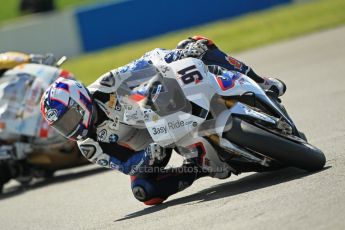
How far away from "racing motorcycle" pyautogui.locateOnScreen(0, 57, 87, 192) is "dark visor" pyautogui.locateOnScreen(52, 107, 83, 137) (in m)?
3.58

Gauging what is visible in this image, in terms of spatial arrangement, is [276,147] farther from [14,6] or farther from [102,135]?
[14,6]

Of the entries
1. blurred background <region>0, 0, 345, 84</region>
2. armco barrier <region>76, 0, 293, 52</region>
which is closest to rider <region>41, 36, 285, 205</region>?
blurred background <region>0, 0, 345, 84</region>

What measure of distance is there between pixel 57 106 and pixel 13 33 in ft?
58.5

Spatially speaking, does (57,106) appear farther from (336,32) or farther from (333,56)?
(336,32)

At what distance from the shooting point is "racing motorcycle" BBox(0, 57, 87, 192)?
11.1m

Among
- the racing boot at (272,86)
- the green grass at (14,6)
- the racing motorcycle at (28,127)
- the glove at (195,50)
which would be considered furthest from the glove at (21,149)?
the green grass at (14,6)

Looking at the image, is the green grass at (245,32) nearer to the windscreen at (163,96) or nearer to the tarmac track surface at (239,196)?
the tarmac track surface at (239,196)

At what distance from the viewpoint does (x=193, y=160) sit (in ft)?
24.5

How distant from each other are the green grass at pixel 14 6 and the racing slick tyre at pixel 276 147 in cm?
2304

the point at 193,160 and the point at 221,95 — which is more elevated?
the point at 221,95

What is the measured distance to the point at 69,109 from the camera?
7473 mm

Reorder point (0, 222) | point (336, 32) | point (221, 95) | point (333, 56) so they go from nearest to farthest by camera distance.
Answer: point (221, 95) → point (0, 222) → point (333, 56) → point (336, 32)

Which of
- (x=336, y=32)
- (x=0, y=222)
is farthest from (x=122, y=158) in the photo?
(x=336, y=32)

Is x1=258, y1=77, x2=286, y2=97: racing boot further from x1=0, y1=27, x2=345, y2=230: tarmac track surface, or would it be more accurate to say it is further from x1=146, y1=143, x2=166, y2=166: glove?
x1=146, y1=143, x2=166, y2=166: glove
